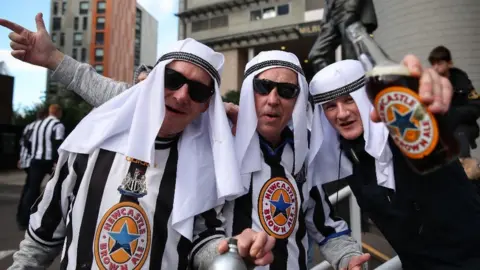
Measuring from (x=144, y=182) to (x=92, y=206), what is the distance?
23cm

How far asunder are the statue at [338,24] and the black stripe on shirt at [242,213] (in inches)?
101

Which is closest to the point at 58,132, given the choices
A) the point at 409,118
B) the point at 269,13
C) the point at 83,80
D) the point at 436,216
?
the point at 83,80

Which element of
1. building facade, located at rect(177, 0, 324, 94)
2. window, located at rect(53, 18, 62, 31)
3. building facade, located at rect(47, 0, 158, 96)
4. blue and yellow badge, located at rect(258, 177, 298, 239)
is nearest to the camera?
blue and yellow badge, located at rect(258, 177, 298, 239)

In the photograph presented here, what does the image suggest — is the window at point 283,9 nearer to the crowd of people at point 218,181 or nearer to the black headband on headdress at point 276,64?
the black headband on headdress at point 276,64

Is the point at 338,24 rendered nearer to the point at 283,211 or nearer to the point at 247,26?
the point at 283,211

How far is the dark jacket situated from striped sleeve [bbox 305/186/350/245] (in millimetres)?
438

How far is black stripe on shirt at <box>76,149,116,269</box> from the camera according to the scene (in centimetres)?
155

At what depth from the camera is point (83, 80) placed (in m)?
2.10

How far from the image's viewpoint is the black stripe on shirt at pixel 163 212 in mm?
1588

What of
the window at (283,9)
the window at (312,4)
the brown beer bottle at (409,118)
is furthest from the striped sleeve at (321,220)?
the window at (283,9)

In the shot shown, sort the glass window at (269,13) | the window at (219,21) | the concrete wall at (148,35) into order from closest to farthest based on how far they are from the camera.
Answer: the glass window at (269,13), the window at (219,21), the concrete wall at (148,35)

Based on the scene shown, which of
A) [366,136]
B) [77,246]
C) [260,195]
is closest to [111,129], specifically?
[77,246]

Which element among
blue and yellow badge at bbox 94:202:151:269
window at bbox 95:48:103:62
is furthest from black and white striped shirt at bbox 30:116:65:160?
window at bbox 95:48:103:62

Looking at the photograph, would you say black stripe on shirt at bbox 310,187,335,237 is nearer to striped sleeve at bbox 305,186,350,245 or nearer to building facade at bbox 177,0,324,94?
striped sleeve at bbox 305,186,350,245
